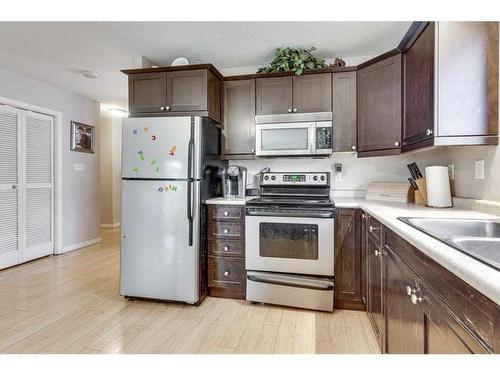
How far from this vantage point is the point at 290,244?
7.72ft

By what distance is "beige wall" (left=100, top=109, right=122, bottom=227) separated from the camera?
5.90m

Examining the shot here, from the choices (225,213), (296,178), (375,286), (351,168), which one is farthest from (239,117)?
(375,286)

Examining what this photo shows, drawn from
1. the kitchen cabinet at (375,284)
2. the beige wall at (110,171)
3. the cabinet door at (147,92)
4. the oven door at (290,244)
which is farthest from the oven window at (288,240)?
the beige wall at (110,171)

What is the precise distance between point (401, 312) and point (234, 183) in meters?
1.91

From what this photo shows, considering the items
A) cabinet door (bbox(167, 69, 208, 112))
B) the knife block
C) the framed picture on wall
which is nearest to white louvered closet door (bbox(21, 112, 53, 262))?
the framed picture on wall

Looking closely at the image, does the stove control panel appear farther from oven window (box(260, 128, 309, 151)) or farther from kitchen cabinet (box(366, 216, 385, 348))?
kitchen cabinet (box(366, 216, 385, 348))

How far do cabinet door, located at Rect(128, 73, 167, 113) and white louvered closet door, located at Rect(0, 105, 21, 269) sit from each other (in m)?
1.85

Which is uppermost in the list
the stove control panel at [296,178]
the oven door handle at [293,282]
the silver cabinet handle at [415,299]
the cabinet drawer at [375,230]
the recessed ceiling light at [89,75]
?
the recessed ceiling light at [89,75]

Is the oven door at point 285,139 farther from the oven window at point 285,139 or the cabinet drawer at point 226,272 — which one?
the cabinet drawer at point 226,272

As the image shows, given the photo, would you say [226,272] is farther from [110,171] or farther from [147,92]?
[110,171]

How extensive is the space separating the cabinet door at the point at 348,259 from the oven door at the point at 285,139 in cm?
69

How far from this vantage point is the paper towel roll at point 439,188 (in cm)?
200
